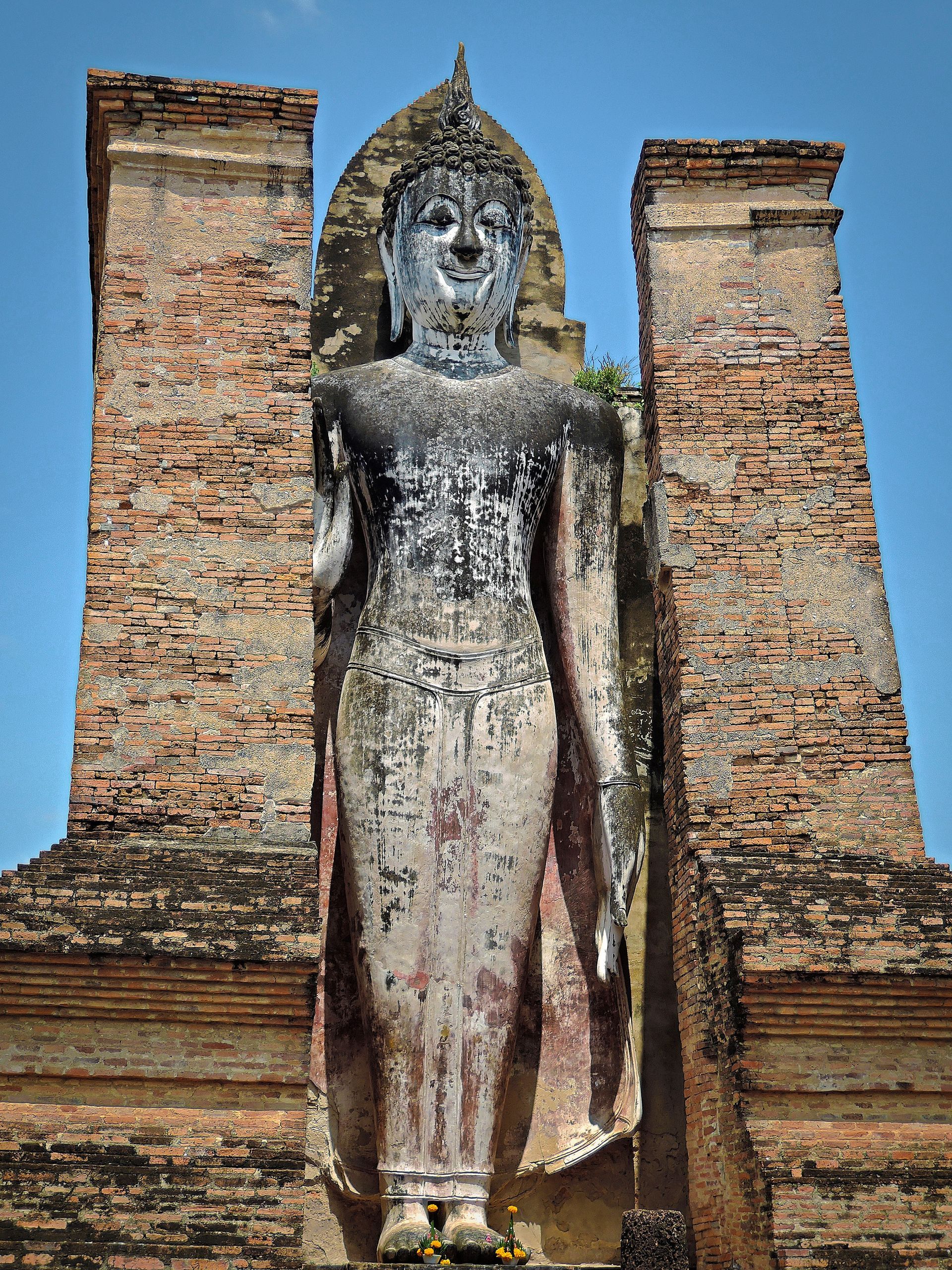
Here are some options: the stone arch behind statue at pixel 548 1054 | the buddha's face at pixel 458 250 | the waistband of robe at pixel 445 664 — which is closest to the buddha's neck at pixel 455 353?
the buddha's face at pixel 458 250

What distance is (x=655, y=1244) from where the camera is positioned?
5.54 meters

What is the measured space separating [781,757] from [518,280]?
306 centimetres

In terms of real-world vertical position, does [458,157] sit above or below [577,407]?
above

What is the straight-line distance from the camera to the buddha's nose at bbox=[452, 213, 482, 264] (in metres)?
7.91

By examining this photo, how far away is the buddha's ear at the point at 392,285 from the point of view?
27.2ft

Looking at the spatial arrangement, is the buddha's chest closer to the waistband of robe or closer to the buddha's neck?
the buddha's neck

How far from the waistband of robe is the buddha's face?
1.90 meters

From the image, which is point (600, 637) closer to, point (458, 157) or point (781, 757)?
point (781, 757)

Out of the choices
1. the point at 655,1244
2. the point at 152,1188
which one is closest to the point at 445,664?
the point at 152,1188

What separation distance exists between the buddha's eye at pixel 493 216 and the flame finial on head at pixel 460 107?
54 cm

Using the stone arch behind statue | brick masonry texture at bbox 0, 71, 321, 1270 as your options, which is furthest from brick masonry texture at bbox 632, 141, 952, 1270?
brick masonry texture at bbox 0, 71, 321, 1270

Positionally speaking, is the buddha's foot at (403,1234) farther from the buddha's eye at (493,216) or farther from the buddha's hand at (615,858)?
the buddha's eye at (493,216)

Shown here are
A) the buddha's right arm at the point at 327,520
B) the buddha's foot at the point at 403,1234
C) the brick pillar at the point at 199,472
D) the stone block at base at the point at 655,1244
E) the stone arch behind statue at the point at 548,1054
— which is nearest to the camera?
the stone block at base at the point at 655,1244

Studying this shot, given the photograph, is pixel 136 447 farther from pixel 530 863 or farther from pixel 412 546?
pixel 530 863
